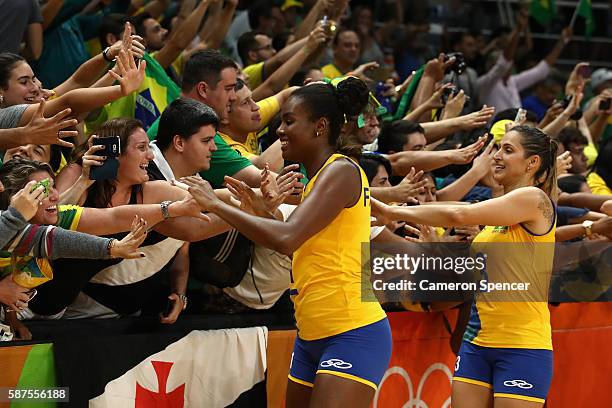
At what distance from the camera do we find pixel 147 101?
702 centimetres

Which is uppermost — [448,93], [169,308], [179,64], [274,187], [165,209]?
[179,64]

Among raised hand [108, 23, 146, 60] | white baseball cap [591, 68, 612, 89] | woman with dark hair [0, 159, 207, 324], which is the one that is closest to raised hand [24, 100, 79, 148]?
woman with dark hair [0, 159, 207, 324]

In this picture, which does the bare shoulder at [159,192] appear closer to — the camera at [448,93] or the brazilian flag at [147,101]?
the brazilian flag at [147,101]

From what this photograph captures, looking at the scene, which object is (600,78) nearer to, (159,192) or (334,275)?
(159,192)

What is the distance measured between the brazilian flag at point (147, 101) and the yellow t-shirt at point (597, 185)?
3432 mm

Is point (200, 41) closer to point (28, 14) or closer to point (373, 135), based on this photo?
point (28, 14)

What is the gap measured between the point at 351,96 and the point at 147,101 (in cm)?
274

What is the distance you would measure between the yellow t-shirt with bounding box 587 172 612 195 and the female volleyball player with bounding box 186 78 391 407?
14.5ft

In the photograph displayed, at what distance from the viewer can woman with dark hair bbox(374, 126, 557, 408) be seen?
5141 mm

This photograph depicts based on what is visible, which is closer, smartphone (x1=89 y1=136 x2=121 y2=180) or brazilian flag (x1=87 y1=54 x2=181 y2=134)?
smartphone (x1=89 y1=136 x2=121 y2=180)

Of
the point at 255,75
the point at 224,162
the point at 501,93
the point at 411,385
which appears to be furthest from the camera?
the point at 501,93

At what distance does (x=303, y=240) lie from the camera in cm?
417

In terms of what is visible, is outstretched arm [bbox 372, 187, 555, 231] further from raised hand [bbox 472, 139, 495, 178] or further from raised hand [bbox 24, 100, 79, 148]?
raised hand [bbox 24, 100, 79, 148]

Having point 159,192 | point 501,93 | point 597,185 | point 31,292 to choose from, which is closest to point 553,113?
point 597,185
